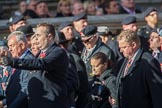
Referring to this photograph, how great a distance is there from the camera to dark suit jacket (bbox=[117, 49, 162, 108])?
759 cm

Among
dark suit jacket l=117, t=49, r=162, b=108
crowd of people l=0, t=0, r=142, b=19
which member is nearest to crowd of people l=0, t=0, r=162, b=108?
dark suit jacket l=117, t=49, r=162, b=108

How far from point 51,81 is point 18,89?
776mm

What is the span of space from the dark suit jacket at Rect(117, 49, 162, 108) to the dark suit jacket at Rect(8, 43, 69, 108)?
Result: 80cm

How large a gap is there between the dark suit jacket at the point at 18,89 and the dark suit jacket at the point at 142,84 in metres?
1.14

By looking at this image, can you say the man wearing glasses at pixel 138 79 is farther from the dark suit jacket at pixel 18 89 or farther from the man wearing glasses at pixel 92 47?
the man wearing glasses at pixel 92 47

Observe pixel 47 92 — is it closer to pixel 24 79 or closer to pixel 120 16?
pixel 24 79

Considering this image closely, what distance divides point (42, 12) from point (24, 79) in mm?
6625

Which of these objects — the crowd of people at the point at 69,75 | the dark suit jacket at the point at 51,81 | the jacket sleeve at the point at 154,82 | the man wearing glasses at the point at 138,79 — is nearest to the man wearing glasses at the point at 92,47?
the crowd of people at the point at 69,75

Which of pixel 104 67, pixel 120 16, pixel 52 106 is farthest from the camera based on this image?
pixel 120 16

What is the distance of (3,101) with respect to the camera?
8.23 m

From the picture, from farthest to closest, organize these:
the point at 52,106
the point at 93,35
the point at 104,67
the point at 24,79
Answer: the point at 93,35
the point at 104,67
the point at 24,79
the point at 52,106

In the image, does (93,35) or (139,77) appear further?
(93,35)

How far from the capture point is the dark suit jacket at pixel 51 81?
7.26 meters

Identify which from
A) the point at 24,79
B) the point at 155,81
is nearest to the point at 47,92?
the point at 24,79
